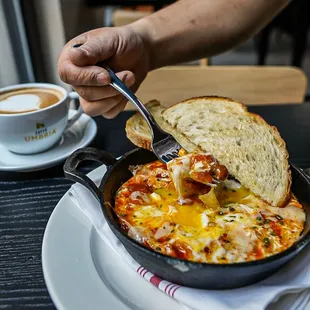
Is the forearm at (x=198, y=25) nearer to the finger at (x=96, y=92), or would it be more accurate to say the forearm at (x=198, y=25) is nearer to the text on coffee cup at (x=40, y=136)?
the finger at (x=96, y=92)

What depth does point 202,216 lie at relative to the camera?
776 millimetres

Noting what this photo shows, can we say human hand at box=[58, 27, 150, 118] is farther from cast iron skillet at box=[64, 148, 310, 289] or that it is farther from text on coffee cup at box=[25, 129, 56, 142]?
cast iron skillet at box=[64, 148, 310, 289]

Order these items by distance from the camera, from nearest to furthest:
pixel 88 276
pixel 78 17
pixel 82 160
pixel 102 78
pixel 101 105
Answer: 1. pixel 88 276
2. pixel 82 160
3. pixel 102 78
4. pixel 101 105
5. pixel 78 17

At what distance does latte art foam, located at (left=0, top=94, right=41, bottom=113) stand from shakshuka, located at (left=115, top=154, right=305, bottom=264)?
470 millimetres

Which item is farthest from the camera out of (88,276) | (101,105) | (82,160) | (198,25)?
(198,25)

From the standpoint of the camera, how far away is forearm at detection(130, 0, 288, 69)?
137 centimetres

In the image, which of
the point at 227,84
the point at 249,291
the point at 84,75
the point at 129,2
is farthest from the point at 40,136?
the point at 129,2

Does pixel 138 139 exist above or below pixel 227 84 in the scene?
above

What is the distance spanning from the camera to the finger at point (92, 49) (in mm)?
1054

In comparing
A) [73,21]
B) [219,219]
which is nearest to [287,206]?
[219,219]

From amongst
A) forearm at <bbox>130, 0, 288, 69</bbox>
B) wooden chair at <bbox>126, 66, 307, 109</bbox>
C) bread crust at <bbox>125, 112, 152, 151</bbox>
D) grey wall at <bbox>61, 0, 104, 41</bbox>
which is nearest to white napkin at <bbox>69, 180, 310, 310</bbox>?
bread crust at <bbox>125, 112, 152, 151</bbox>

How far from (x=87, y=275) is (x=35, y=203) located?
33 cm

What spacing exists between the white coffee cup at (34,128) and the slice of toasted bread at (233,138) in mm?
237

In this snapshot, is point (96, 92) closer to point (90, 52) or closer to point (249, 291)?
point (90, 52)
